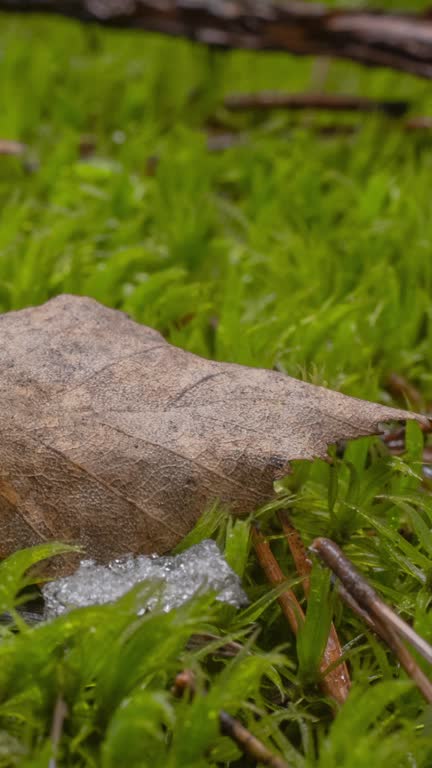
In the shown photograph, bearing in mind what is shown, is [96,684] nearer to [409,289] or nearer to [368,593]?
[368,593]

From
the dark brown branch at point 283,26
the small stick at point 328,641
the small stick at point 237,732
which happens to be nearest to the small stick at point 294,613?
the small stick at point 328,641

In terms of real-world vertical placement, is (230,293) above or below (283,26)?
below

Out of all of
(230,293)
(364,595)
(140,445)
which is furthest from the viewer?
(230,293)

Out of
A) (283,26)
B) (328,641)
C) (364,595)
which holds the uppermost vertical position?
(283,26)

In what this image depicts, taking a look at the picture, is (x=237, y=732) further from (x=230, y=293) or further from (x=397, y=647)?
(x=230, y=293)

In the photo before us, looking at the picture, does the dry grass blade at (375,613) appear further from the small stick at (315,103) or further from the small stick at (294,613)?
the small stick at (315,103)

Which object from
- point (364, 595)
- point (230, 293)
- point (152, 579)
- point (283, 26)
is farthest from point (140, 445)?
point (283, 26)
